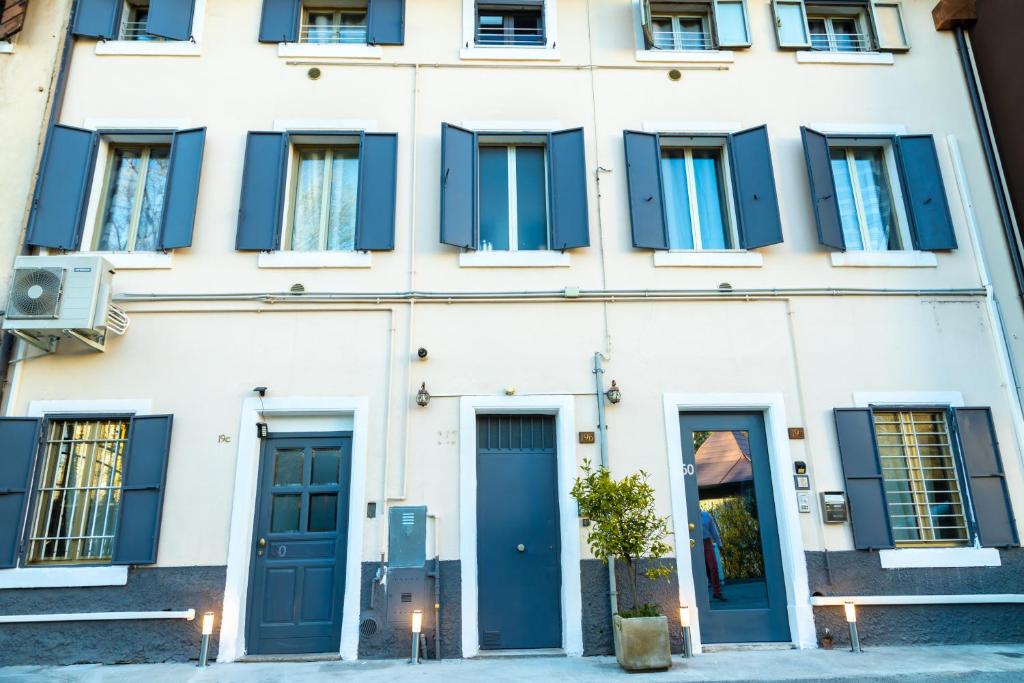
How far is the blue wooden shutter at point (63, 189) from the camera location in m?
7.06

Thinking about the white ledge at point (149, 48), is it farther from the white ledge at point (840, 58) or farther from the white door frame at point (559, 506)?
the white ledge at point (840, 58)

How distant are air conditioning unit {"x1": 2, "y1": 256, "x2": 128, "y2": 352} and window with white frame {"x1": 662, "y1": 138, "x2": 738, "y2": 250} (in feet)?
19.8

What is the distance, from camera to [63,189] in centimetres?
720

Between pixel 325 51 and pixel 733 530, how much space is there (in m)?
7.16

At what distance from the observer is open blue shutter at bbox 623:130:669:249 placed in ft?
24.0

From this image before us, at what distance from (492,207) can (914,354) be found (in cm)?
494

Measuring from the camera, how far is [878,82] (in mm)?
8148

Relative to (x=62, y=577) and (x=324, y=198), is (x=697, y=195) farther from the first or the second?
(x=62, y=577)

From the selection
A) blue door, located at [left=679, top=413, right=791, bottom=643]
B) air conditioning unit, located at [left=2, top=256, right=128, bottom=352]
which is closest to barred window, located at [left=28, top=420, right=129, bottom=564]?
air conditioning unit, located at [left=2, top=256, right=128, bottom=352]

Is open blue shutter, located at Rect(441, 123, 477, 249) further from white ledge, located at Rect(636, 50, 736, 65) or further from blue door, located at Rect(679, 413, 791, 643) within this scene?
blue door, located at Rect(679, 413, 791, 643)

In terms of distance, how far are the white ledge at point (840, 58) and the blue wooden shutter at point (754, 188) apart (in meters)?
1.40

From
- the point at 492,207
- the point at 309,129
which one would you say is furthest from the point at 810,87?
the point at 309,129

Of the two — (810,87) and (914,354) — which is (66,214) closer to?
(810,87)

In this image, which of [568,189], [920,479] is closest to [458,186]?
[568,189]
